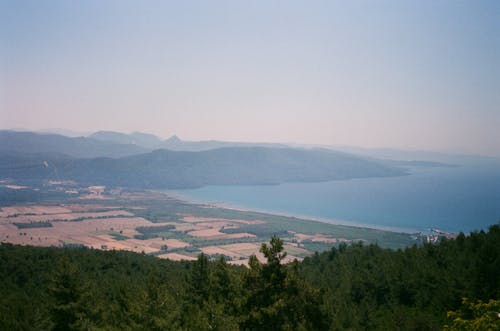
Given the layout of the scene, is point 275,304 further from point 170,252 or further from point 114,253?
point 170,252

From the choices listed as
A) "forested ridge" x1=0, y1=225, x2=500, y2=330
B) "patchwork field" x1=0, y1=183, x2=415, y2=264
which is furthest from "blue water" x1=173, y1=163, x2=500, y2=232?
"forested ridge" x1=0, y1=225, x2=500, y2=330

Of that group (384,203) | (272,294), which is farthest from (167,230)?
(384,203)

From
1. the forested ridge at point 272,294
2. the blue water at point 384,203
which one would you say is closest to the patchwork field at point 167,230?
the blue water at point 384,203

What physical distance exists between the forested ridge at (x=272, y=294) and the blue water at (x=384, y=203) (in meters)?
69.2

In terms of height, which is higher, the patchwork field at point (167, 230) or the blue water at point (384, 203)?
the blue water at point (384, 203)

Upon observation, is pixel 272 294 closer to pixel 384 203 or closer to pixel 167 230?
pixel 167 230

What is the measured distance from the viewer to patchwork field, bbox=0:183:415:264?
227ft

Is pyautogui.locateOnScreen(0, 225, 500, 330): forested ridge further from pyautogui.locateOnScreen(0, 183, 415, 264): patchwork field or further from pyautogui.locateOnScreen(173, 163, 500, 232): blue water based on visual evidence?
pyautogui.locateOnScreen(173, 163, 500, 232): blue water

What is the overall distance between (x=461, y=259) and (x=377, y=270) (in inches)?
213

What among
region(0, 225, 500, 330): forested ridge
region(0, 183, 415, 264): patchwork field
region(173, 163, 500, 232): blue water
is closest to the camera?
region(0, 225, 500, 330): forested ridge

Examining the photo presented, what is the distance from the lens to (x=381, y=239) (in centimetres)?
8088

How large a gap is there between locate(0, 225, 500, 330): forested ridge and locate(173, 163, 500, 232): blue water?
227ft

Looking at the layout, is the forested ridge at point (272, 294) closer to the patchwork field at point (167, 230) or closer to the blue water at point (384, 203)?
the patchwork field at point (167, 230)

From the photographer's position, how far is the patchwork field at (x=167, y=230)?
227 ft
